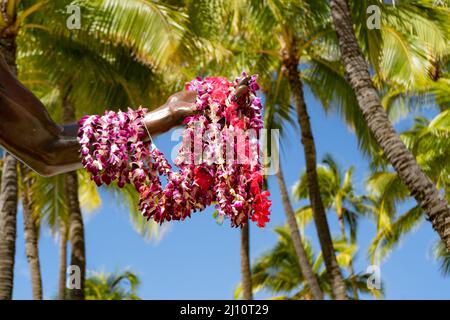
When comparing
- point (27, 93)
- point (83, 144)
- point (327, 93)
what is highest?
point (327, 93)

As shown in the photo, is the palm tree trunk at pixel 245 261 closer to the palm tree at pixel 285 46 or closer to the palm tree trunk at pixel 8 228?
the palm tree at pixel 285 46

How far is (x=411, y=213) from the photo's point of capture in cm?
2083

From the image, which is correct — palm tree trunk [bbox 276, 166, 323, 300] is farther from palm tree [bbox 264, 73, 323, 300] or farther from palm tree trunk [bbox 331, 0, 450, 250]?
palm tree trunk [bbox 331, 0, 450, 250]

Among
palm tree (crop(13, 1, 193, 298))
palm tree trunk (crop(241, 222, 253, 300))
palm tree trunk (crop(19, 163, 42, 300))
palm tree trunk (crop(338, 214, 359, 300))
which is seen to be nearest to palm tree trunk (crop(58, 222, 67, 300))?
palm tree trunk (crop(19, 163, 42, 300))

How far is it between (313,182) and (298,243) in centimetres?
388

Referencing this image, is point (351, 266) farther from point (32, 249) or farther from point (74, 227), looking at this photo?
point (74, 227)

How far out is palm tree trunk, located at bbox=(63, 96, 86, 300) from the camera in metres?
13.0

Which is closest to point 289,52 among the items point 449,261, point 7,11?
point 7,11

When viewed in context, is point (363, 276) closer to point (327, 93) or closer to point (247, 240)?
point (247, 240)

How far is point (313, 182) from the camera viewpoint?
1496cm

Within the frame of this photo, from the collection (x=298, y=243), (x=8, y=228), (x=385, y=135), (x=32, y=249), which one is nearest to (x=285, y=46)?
(x=298, y=243)

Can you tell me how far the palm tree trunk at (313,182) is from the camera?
13727 millimetres

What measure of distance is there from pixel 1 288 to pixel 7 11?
4.48m

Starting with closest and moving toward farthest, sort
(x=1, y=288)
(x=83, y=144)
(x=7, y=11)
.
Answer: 1. (x=83, y=144)
2. (x=1, y=288)
3. (x=7, y=11)
